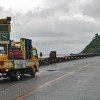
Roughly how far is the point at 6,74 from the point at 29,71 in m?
3.38

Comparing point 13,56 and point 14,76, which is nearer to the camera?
point 14,76

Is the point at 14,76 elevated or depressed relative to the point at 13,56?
depressed

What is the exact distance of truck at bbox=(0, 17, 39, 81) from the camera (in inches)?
808

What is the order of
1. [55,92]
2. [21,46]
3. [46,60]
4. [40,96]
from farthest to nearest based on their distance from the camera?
[46,60]
[21,46]
[55,92]
[40,96]

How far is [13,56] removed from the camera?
2123cm

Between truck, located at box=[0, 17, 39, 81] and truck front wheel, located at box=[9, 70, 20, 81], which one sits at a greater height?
truck, located at box=[0, 17, 39, 81]

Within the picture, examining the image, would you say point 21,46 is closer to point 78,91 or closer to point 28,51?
point 28,51

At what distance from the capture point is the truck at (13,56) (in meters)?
20.5

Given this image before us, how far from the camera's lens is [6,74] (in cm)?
2072

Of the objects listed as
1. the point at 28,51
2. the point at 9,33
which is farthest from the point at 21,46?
the point at 9,33

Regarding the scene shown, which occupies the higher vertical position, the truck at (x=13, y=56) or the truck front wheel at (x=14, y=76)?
the truck at (x=13, y=56)

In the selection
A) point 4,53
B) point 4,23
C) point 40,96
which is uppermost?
point 4,23

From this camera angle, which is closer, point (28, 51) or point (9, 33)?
point (9, 33)

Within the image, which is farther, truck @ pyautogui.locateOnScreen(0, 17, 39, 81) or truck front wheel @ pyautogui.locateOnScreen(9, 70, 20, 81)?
truck front wheel @ pyautogui.locateOnScreen(9, 70, 20, 81)
